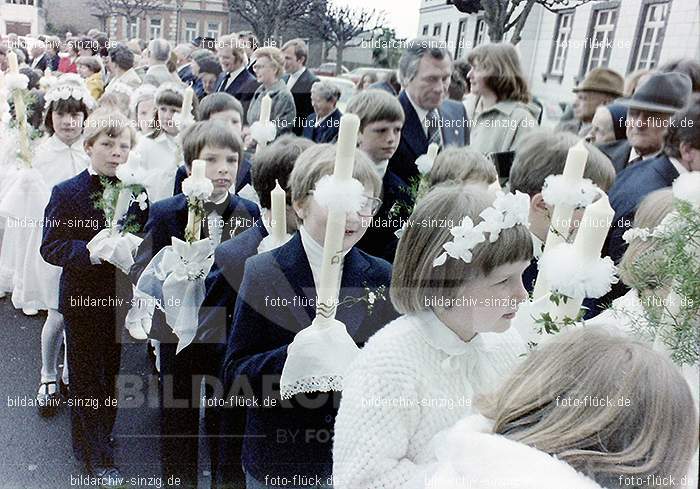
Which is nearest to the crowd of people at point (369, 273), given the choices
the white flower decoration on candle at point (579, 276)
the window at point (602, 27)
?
the white flower decoration on candle at point (579, 276)

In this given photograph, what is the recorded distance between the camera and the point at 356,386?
1.08 metres

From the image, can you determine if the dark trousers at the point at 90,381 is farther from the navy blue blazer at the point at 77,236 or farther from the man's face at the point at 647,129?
the man's face at the point at 647,129

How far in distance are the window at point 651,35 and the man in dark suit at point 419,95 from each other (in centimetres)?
87

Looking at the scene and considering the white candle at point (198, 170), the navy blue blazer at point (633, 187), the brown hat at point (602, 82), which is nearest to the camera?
the white candle at point (198, 170)

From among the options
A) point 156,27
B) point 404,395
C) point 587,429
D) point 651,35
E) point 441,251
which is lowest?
point 404,395

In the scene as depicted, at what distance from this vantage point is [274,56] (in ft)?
10.9

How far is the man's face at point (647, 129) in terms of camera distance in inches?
89.2

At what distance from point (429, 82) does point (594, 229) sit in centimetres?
163

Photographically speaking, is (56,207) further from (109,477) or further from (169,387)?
(109,477)

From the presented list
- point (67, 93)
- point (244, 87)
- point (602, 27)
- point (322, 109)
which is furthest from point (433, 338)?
point (322, 109)

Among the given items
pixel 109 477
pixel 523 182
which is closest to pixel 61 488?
pixel 109 477

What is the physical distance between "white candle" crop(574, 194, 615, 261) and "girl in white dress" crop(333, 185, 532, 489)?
0.48 feet

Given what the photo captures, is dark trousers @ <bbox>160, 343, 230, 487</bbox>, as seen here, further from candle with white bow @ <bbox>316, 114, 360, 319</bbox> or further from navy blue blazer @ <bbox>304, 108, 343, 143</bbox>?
navy blue blazer @ <bbox>304, 108, 343, 143</bbox>

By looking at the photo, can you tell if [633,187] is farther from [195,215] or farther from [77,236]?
[77,236]
